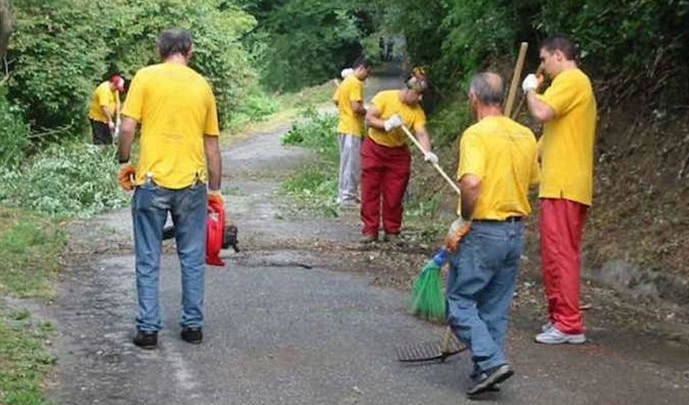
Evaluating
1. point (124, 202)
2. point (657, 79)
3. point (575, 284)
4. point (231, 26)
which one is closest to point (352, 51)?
point (231, 26)

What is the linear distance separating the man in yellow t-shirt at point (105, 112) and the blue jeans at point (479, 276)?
12958 mm

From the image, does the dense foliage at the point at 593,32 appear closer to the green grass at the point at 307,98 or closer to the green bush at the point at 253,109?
the green bush at the point at 253,109

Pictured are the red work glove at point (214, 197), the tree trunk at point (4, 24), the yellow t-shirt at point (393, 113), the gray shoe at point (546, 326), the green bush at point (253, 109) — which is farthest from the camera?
the green bush at point (253, 109)

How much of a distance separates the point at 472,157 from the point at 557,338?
1.87 meters

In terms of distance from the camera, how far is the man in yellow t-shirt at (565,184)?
24.6ft

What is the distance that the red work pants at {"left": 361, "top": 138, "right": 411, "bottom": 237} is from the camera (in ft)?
36.8

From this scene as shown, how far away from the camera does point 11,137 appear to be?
1719 centimetres

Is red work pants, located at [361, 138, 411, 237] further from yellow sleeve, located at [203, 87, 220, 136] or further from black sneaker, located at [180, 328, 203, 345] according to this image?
black sneaker, located at [180, 328, 203, 345]

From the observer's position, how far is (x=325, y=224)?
1320 centimetres

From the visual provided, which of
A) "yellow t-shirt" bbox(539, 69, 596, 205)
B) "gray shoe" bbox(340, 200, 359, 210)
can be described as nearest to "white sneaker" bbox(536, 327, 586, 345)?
"yellow t-shirt" bbox(539, 69, 596, 205)

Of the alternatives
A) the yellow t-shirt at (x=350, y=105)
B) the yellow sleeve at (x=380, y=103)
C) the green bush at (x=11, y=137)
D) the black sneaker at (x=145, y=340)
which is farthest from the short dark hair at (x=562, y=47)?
the green bush at (x=11, y=137)

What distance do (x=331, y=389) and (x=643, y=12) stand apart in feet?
17.1

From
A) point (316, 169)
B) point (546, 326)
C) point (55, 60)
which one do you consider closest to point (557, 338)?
point (546, 326)

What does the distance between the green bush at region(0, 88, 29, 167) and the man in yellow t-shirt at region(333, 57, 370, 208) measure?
492 centimetres
